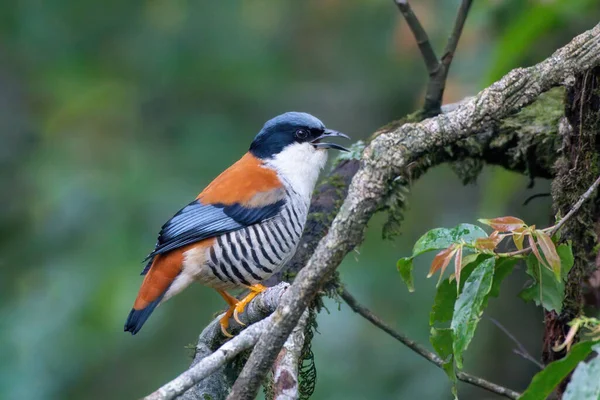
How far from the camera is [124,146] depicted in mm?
7141

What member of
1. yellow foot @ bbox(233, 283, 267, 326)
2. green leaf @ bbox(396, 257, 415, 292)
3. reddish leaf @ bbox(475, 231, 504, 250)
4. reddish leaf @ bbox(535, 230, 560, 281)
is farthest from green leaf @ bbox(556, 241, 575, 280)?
yellow foot @ bbox(233, 283, 267, 326)

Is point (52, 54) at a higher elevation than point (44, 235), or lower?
higher

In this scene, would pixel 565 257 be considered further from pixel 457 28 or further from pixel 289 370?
pixel 457 28

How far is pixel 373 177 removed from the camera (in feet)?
7.23

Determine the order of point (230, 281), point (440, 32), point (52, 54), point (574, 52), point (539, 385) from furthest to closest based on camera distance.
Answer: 1. point (52, 54)
2. point (440, 32)
3. point (230, 281)
4. point (574, 52)
5. point (539, 385)

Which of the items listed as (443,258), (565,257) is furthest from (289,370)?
(565,257)

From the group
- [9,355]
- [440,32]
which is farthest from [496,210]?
[9,355]

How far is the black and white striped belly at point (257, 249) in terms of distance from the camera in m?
3.96

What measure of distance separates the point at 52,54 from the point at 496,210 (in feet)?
15.4

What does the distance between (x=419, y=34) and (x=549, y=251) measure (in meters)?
2.09

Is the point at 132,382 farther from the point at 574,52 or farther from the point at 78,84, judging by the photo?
the point at 574,52

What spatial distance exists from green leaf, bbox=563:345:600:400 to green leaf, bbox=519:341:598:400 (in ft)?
0.29

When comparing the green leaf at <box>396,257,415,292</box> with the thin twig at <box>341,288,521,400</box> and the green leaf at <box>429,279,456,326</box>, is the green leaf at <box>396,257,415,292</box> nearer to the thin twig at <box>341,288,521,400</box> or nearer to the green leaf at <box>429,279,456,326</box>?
the green leaf at <box>429,279,456,326</box>

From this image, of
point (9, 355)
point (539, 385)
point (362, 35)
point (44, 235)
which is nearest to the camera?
point (539, 385)
